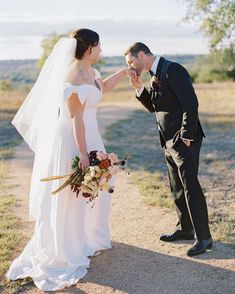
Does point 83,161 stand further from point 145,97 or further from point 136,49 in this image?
point 136,49

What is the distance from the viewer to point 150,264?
5594mm

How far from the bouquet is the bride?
0.31 feet

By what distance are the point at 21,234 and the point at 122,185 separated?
9.94ft

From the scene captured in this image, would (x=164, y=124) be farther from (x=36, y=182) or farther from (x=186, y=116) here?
(x=36, y=182)

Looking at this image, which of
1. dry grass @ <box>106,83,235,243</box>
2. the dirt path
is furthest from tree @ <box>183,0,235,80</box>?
the dirt path

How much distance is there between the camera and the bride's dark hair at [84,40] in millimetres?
5188

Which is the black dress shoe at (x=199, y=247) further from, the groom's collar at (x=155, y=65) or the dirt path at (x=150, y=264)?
the groom's collar at (x=155, y=65)

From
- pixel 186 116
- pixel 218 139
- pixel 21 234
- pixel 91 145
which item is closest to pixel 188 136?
pixel 186 116

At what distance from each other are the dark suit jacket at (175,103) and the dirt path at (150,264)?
4.17 ft

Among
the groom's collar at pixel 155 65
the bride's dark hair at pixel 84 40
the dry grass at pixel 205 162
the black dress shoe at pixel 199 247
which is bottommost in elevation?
the dry grass at pixel 205 162

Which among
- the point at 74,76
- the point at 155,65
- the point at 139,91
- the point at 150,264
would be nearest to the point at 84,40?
the point at 74,76

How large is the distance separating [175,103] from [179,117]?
15cm

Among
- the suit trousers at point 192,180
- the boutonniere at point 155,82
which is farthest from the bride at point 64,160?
the suit trousers at point 192,180

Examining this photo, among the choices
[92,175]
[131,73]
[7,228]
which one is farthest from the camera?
[7,228]
